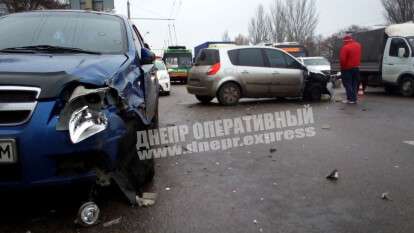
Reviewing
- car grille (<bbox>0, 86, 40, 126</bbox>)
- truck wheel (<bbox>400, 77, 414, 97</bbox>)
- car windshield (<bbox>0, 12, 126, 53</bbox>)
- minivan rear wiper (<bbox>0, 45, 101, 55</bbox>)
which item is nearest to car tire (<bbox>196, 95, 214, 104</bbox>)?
A: truck wheel (<bbox>400, 77, 414, 97</bbox>)

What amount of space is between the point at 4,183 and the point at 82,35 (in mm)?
2012

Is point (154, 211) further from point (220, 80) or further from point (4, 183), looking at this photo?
point (220, 80)

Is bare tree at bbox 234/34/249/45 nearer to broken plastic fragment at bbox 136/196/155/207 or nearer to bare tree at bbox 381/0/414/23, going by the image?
bare tree at bbox 381/0/414/23

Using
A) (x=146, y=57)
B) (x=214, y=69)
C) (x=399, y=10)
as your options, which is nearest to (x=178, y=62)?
(x=214, y=69)

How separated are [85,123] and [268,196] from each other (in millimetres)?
1854

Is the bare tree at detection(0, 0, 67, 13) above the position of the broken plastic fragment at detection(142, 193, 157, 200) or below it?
above

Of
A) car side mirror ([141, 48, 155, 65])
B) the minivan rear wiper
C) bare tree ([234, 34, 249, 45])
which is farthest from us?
bare tree ([234, 34, 249, 45])

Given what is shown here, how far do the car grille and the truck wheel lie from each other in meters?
13.6

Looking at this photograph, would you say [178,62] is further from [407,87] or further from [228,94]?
[228,94]

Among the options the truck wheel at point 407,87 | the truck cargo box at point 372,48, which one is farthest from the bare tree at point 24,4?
the truck wheel at point 407,87

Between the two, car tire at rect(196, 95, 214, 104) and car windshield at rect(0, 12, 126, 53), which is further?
car tire at rect(196, 95, 214, 104)

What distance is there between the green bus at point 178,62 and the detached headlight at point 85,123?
84.5 ft

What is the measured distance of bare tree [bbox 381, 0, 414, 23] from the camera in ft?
141

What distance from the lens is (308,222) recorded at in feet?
10.6
